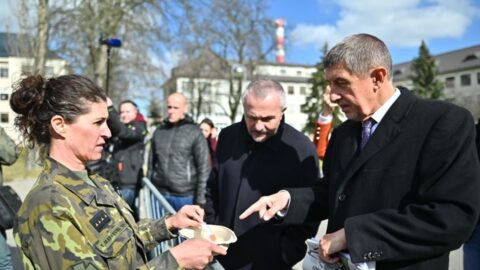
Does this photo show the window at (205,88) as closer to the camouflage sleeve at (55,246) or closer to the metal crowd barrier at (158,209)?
the metal crowd barrier at (158,209)

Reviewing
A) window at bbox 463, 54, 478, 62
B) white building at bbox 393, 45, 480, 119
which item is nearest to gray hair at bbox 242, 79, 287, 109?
white building at bbox 393, 45, 480, 119

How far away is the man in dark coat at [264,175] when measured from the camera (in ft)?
8.93

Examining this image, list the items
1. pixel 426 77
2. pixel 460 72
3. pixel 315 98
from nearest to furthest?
1. pixel 315 98
2. pixel 426 77
3. pixel 460 72

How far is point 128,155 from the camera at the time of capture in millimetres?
5770

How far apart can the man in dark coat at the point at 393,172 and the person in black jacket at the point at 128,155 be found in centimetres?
406

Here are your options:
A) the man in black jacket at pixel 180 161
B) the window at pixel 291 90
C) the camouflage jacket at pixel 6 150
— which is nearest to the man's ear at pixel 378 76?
the camouflage jacket at pixel 6 150

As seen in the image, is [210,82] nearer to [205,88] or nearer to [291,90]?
[205,88]

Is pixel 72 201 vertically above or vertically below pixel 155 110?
below

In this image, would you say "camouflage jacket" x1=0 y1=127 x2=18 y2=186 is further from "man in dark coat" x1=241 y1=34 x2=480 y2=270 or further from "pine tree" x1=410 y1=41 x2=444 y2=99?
"pine tree" x1=410 y1=41 x2=444 y2=99

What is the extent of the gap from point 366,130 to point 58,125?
1485mm

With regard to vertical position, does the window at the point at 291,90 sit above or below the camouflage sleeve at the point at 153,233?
above

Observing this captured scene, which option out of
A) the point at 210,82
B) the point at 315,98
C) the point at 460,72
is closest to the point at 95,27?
the point at 210,82

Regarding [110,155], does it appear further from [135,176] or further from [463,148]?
[463,148]

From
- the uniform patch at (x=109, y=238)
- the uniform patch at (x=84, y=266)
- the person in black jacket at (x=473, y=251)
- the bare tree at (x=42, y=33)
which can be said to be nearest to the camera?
the uniform patch at (x=84, y=266)
